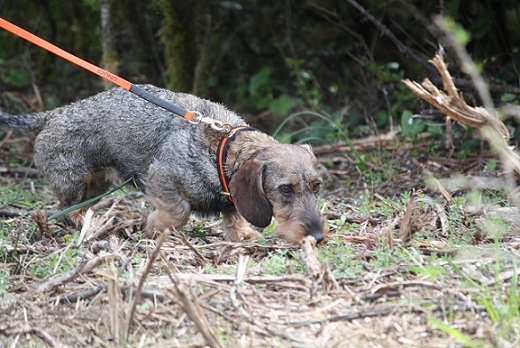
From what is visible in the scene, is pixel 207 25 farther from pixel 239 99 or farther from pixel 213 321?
pixel 213 321

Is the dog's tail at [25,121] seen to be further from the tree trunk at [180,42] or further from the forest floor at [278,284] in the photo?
the tree trunk at [180,42]

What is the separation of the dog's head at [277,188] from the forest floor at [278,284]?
0.22m

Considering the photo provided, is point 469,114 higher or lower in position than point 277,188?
higher

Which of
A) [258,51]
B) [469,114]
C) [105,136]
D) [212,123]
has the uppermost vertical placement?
[469,114]

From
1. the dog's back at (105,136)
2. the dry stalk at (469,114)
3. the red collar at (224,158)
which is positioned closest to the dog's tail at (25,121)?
the dog's back at (105,136)

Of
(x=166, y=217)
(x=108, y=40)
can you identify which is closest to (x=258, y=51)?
(x=108, y=40)

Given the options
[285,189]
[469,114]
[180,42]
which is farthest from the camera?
[180,42]

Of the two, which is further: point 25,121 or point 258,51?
point 258,51

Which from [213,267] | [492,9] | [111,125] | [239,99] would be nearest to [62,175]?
[111,125]

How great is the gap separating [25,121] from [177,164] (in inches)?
63.9

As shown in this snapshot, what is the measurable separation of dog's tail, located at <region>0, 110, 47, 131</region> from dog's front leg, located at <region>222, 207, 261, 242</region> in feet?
6.20

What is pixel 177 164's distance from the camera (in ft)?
16.7

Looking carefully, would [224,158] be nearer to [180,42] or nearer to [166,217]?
[166,217]

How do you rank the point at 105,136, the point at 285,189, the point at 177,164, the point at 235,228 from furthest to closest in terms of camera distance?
the point at 105,136, the point at 235,228, the point at 177,164, the point at 285,189
